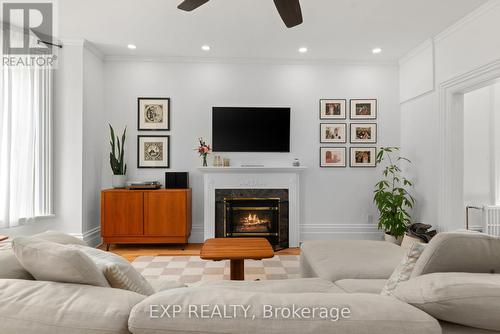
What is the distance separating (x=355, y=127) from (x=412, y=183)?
1179 mm

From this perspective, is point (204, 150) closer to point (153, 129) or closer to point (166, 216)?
point (153, 129)

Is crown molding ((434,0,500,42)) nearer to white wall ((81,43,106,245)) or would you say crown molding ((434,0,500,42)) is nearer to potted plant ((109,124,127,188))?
potted plant ((109,124,127,188))

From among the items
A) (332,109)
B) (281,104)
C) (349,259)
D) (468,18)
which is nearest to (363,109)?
(332,109)

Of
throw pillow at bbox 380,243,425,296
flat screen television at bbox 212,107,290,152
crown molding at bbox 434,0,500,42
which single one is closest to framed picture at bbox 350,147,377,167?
flat screen television at bbox 212,107,290,152

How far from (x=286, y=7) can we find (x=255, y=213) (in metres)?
3.12

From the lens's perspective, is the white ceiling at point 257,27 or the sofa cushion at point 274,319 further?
the white ceiling at point 257,27

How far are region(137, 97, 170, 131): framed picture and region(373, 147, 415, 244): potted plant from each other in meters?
3.25

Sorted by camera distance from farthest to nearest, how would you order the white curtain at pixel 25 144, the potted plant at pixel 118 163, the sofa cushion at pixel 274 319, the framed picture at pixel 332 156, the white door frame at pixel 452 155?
1. the framed picture at pixel 332 156
2. the potted plant at pixel 118 163
3. the white door frame at pixel 452 155
4. the white curtain at pixel 25 144
5. the sofa cushion at pixel 274 319

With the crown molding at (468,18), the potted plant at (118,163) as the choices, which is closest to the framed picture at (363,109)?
the crown molding at (468,18)

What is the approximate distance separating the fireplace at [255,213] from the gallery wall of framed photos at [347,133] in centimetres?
98

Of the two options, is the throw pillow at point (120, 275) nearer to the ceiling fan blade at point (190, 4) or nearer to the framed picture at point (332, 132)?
the ceiling fan blade at point (190, 4)

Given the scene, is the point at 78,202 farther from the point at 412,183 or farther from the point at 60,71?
the point at 412,183

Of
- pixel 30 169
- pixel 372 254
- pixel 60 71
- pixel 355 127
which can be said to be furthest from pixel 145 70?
pixel 372 254

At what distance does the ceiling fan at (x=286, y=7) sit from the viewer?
7.07ft
